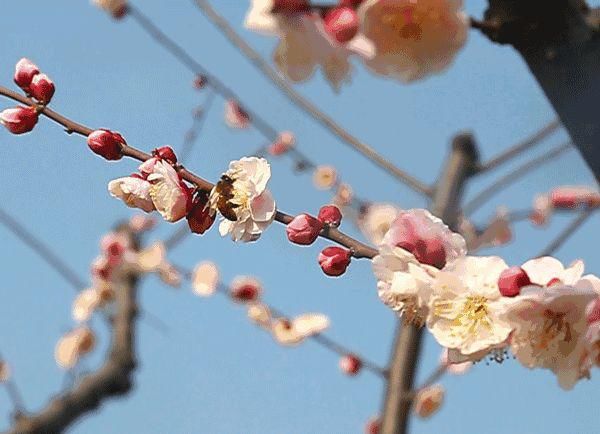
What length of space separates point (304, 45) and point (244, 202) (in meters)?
0.56

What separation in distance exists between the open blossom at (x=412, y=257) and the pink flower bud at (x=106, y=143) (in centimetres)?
23

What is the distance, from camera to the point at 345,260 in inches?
26.2

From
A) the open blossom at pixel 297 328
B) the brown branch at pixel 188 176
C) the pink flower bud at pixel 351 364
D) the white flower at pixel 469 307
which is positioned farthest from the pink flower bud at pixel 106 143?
the open blossom at pixel 297 328

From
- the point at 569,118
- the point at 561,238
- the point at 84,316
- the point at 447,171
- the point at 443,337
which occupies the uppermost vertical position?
the point at 569,118

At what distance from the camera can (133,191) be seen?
64 cm

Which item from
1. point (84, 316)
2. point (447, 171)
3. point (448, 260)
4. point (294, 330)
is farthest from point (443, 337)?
point (84, 316)

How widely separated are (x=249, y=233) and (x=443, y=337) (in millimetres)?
213

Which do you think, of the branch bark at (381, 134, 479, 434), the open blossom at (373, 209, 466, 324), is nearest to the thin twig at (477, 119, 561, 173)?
the branch bark at (381, 134, 479, 434)

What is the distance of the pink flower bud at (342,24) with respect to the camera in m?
1.09

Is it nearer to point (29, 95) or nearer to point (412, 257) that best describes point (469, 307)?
point (412, 257)

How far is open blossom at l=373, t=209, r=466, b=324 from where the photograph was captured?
0.72 meters

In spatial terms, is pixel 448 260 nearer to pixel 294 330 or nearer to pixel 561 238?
pixel 561 238

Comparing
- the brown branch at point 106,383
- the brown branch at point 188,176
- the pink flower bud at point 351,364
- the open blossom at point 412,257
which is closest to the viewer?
the brown branch at point 188,176

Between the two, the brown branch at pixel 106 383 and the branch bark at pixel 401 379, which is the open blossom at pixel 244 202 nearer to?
the branch bark at pixel 401 379
